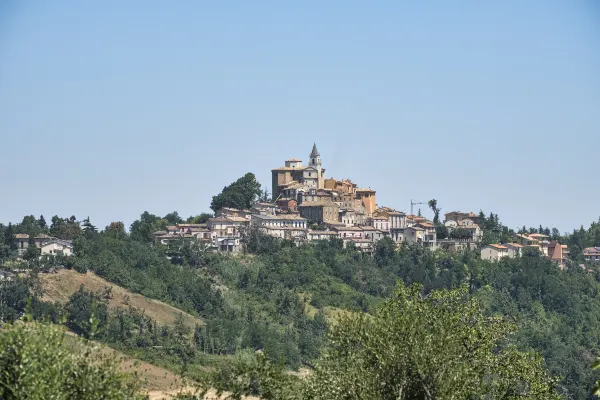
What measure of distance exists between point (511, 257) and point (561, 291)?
1014 centimetres

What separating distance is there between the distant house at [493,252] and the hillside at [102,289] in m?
37.7

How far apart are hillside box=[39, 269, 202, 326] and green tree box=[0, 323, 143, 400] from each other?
202 ft

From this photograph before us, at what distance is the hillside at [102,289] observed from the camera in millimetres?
92938

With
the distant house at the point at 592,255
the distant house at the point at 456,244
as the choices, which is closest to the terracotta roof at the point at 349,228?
the distant house at the point at 456,244

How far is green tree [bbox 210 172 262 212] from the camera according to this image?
122938 mm

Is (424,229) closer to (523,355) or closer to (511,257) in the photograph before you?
(511,257)

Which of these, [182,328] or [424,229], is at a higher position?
[424,229]

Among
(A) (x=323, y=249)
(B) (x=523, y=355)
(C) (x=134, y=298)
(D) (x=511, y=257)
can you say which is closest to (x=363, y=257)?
(A) (x=323, y=249)

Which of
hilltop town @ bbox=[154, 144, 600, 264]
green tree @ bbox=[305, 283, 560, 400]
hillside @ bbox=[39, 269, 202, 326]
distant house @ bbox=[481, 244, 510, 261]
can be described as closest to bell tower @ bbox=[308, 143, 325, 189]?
hilltop town @ bbox=[154, 144, 600, 264]

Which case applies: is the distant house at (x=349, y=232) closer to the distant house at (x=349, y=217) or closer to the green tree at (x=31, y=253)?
the distant house at (x=349, y=217)

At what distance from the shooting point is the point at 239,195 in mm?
123000

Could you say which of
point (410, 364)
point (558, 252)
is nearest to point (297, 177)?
point (558, 252)

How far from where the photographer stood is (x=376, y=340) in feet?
114

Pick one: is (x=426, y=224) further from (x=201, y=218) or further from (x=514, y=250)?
(x=201, y=218)
